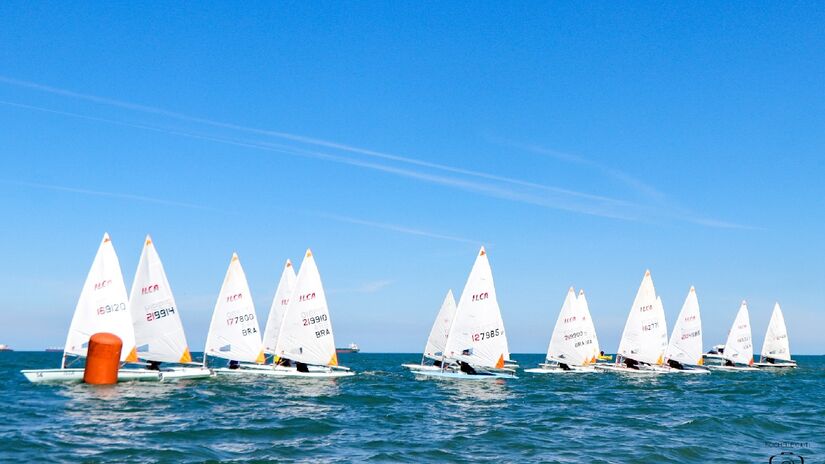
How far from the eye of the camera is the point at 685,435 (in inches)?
1160

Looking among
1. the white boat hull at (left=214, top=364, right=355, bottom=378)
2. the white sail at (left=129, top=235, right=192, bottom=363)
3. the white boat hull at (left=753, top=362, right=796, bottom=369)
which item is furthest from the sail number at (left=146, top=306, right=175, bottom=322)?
the white boat hull at (left=753, top=362, right=796, bottom=369)

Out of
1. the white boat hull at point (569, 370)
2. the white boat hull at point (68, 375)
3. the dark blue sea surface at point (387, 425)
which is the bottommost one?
the dark blue sea surface at point (387, 425)

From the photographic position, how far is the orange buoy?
41.9m

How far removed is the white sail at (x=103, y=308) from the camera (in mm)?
44969

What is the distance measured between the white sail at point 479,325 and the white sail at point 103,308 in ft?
73.1

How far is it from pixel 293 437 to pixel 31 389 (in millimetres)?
23637

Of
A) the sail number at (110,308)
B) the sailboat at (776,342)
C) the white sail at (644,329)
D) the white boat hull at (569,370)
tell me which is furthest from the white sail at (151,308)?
the sailboat at (776,342)

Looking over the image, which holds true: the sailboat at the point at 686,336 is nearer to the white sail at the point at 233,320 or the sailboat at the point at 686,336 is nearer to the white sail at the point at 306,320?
the white sail at the point at 306,320

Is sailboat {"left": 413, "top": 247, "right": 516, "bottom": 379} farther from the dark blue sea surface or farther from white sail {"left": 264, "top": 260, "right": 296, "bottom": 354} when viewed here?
white sail {"left": 264, "top": 260, "right": 296, "bottom": 354}

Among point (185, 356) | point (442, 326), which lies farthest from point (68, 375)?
point (442, 326)

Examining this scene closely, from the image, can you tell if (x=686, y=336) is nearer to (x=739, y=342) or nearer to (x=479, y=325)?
(x=739, y=342)

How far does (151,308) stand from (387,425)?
24.1 m

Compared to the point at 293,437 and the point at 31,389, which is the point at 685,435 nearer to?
the point at 293,437

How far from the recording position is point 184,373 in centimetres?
5069
